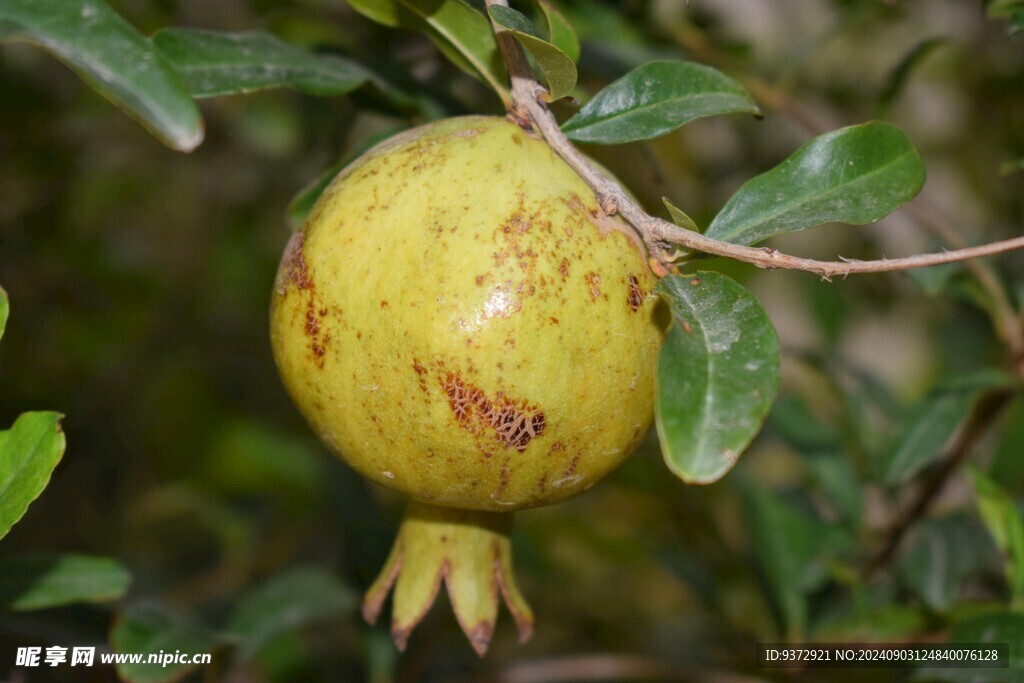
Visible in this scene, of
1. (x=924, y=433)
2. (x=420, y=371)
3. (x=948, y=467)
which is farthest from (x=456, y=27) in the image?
(x=948, y=467)

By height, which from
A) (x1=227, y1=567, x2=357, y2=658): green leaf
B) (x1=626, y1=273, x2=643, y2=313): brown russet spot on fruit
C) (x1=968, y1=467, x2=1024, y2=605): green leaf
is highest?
(x1=626, y1=273, x2=643, y2=313): brown russet spot on fruit

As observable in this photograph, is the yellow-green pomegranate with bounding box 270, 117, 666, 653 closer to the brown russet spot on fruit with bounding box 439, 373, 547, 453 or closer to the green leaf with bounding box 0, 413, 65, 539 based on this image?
the brown russet spot on fruit with bounding box 439, 373, 547, 453

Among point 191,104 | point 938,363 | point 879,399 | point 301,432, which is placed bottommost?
point 301,432

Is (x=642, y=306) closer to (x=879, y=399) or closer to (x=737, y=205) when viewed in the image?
(x=737, y=205)

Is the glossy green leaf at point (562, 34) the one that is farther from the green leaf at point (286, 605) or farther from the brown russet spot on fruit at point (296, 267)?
the green leaf at point (286, 605)

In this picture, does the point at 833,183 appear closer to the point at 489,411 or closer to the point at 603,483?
the point at 489,411

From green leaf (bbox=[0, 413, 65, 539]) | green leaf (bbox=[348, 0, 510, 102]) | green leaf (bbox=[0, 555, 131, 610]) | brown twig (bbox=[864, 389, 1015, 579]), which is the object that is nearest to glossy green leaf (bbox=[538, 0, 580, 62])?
green leaf (bbox=[348, 0, 510, 102])

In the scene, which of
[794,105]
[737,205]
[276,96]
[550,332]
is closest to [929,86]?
[794,105]

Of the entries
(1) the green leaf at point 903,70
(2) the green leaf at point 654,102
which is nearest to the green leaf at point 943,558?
(1) the green leaf at point 903,70
